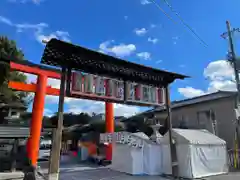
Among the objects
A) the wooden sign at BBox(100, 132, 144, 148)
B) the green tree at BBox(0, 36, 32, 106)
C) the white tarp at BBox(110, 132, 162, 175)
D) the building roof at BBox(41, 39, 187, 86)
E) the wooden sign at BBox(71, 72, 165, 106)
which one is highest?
the green tree at BBox(0, 36, 32, 106)

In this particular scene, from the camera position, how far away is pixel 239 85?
10.4 m

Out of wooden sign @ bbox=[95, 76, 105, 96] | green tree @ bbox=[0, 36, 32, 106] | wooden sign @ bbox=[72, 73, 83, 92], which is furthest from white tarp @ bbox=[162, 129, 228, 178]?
green tree @ bbox=[0, 36, 32, 106]

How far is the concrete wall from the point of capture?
1273 centimetres

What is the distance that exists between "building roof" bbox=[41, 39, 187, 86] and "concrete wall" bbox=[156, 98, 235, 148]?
6.36m

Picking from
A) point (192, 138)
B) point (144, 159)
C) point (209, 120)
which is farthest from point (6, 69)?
point (209, 120)

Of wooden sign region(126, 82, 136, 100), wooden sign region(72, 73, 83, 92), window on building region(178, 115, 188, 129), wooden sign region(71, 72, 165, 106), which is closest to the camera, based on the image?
wooden sign region(72, 73, 83, 92)

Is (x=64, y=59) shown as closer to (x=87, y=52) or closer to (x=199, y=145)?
(x=87, y=52)

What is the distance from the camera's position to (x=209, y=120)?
14.0 metres

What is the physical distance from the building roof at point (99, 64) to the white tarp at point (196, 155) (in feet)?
9.97

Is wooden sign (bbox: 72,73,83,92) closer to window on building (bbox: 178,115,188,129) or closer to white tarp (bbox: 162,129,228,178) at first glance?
white tarp (bbox: 162,129,228,178)

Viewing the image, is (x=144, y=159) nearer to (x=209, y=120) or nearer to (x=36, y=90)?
(x=209, y=120)

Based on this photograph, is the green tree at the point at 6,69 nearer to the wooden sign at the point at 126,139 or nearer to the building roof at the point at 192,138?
the wooden sign at the point at 126,139

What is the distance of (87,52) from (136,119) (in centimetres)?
1375

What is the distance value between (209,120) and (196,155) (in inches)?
226
